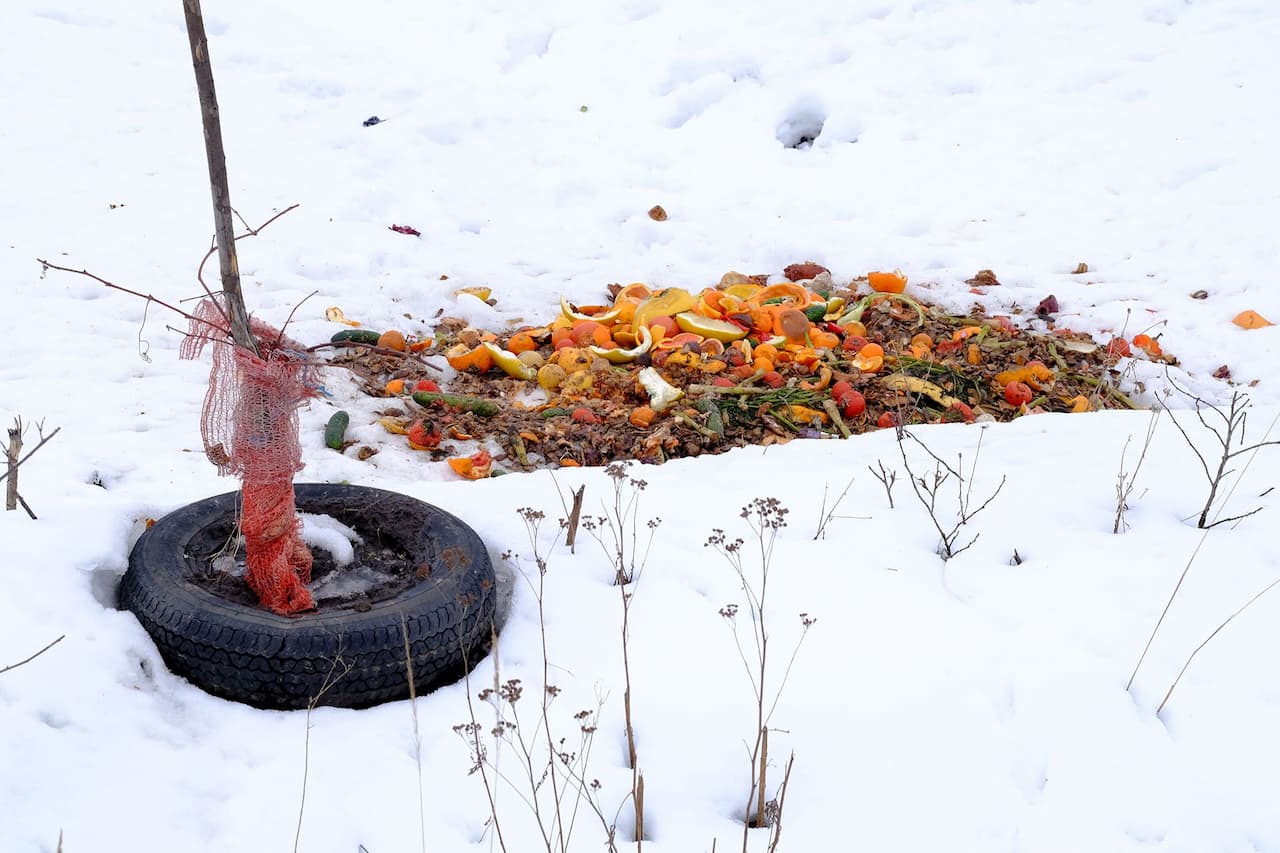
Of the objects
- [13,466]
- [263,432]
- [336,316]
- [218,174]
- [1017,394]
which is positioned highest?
[218,174]

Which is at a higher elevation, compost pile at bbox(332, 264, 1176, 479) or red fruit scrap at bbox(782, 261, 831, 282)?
red fruit scrap at bbox(782, 261, 831, 282)

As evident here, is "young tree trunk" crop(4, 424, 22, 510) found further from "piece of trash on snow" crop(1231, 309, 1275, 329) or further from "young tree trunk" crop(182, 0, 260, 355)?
"piece of trash on snow" crop(1231, 309, 1275, 329)

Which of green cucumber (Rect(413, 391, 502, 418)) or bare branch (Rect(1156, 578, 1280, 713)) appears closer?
bare branch (Rect(1156, 578, 1280, 713))

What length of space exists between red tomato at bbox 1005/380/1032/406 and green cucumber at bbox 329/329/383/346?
3.17 metres

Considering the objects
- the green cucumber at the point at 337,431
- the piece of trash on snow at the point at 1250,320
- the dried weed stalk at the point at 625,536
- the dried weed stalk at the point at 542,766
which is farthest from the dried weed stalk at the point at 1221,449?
the green cucumber at the point at 337,431

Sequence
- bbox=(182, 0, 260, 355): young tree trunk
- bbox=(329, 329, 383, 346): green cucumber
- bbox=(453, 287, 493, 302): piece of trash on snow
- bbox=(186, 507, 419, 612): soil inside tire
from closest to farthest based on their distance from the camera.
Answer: bbox=(182, 0, 260, 355): young tree trunk, bbox=(186, 507, 419, 612): soil inside tire, bbox=(329, 329, 383, 346): green cucumber, bbox=(453, 287, 493, 302): piece of trash on snow

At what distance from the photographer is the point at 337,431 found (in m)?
4.20

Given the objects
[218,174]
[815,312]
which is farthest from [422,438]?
[815,312]

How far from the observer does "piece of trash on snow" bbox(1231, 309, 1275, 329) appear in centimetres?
530

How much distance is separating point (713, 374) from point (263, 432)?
103 inches

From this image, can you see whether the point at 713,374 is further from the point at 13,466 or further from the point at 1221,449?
the point at 13,466

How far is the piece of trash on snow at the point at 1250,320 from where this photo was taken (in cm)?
530

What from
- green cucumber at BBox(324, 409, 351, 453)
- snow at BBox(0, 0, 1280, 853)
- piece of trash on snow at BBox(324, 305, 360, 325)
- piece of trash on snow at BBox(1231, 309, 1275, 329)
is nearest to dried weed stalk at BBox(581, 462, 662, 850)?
snow at BBox(0, 0, 1280, 853)

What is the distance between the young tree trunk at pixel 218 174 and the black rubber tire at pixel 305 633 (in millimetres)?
687
